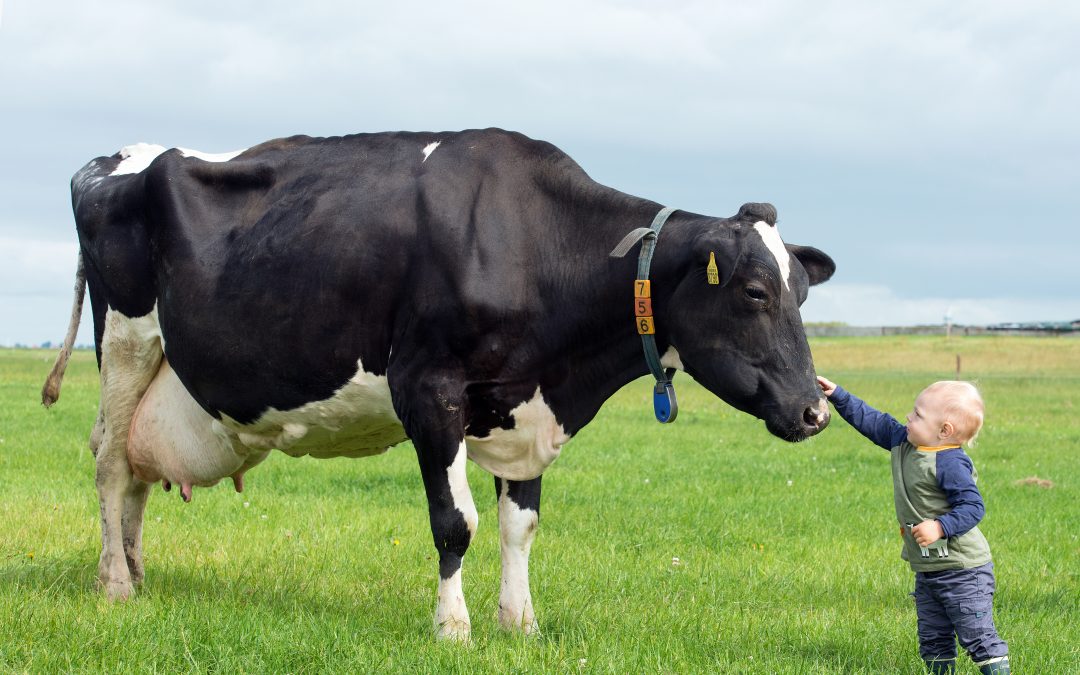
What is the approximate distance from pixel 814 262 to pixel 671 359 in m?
1.07

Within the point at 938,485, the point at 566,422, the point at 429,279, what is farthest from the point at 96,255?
the point at 938,485

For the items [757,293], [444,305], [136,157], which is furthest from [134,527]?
[757,293]

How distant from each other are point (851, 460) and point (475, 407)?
33.9 ft

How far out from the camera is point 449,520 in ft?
19.2

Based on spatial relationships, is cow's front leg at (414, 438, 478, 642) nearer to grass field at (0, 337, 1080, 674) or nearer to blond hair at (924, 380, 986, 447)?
grass field at (0, 337, 1080, 674)

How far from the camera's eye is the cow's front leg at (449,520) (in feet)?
19.1

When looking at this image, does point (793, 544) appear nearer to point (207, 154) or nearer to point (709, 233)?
point (709, 233)

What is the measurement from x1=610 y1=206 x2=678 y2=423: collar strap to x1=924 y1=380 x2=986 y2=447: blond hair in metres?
1.32

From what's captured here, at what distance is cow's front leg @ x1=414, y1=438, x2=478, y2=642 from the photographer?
5.82 meters

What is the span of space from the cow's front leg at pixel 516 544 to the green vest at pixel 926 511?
2.01 meters

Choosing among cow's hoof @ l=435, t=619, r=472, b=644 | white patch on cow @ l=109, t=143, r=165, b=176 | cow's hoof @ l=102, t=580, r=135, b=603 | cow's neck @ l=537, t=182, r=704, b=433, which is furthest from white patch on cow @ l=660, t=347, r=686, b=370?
white patch on cow @ l=109, t=143, r=165, b=176

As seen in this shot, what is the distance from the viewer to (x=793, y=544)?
9164 mm

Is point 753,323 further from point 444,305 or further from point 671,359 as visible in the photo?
point 444,305

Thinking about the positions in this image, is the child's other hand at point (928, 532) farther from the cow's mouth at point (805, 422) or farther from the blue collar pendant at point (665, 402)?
the blue collar pendant at point (665, 402)
